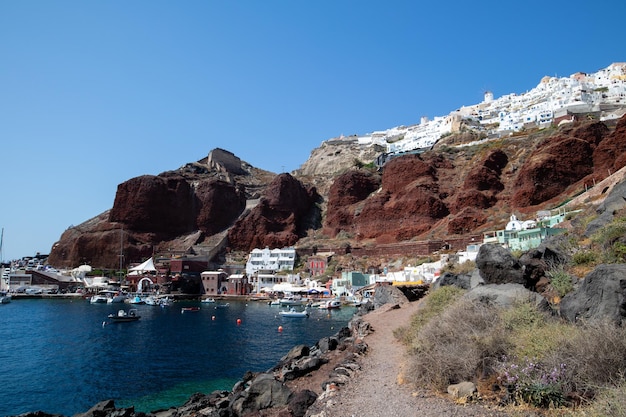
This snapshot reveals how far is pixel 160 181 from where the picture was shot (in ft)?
329

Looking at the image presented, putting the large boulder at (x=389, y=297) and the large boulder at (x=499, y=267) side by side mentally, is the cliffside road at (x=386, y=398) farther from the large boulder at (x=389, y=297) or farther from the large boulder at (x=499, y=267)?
the large boulder at (x=389, y=297)

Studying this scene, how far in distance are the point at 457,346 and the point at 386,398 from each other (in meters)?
1.72

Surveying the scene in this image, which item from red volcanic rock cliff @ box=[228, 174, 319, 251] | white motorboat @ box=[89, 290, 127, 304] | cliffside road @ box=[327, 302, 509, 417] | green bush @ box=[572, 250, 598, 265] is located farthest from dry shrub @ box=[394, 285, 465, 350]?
red volcanic rock cliff @ box=[228, 174, 319, 251]

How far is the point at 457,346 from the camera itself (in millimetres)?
8391

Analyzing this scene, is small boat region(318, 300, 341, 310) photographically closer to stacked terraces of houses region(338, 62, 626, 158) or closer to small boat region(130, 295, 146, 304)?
small boat region(130, 295, 146, 304)

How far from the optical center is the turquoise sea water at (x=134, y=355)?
63.0 feet

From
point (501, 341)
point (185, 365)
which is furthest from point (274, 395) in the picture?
point (185, 365)

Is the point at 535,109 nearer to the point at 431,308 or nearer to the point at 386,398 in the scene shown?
the point at 431,308

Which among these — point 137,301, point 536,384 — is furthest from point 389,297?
point 137,301

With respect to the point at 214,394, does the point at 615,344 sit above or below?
above

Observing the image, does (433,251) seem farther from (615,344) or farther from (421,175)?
(615,344)

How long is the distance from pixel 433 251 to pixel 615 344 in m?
52.2

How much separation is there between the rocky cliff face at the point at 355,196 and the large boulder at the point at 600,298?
48.6 meters

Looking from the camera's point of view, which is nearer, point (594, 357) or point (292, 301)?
point (594, 357)
